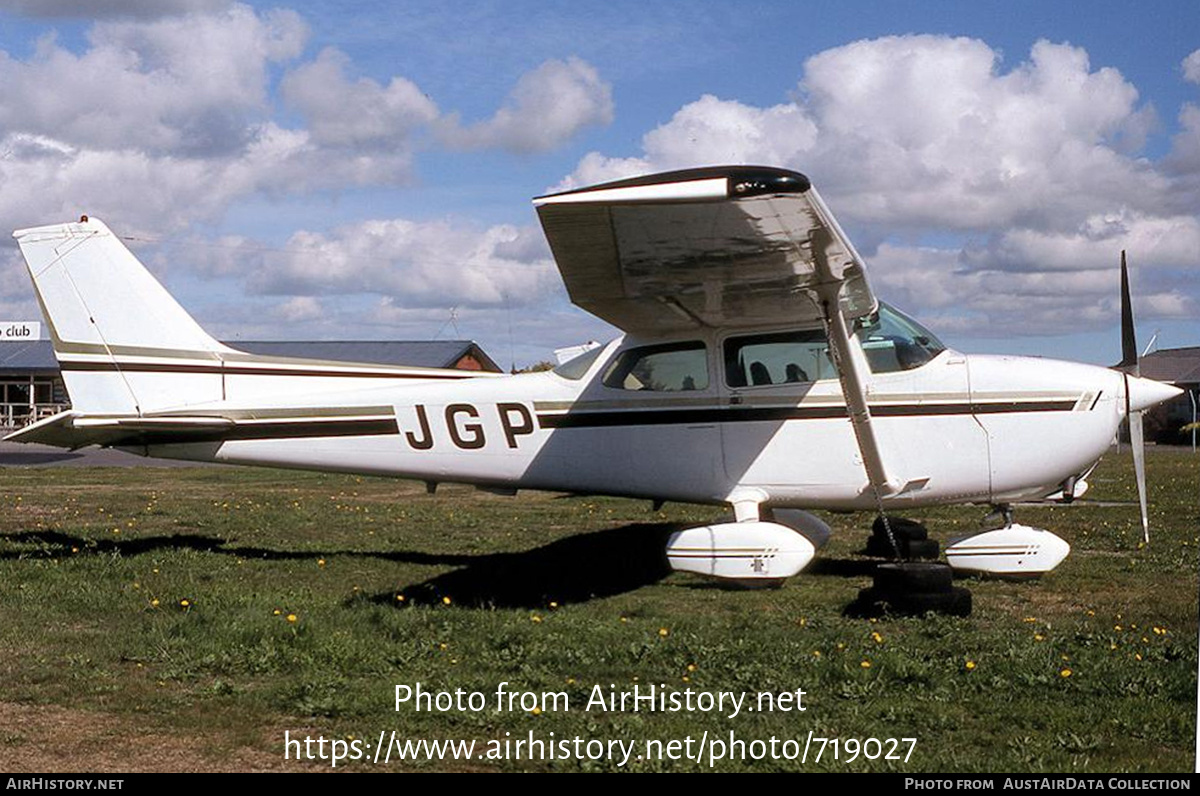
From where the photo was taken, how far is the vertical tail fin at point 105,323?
9.52 m

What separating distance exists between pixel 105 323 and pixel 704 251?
5718mm

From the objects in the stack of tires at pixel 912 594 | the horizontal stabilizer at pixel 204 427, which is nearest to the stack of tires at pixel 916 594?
the stack of tires at pixel 912 594

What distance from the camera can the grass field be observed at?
474 cm

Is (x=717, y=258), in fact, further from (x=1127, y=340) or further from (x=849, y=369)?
(x=1127, y=340)

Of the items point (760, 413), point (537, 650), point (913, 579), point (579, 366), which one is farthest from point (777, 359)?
point (537, 650)

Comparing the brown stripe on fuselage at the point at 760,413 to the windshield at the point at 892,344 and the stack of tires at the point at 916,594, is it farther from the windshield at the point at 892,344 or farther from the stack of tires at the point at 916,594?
the stack of tires at the point at 916,594

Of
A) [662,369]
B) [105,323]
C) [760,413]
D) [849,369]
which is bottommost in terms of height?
[760,413]

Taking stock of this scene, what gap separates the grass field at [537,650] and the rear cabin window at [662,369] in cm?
161

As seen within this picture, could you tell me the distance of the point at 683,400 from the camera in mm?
8688

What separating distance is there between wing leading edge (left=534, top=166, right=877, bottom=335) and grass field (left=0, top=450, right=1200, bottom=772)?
7.08 ft

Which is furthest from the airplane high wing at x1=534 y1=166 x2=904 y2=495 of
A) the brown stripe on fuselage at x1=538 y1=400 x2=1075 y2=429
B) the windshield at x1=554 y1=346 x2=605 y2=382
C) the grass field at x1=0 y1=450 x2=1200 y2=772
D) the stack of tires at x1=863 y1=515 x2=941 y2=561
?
the grass field at x1=0 y1=450 x2=1200 y2=772

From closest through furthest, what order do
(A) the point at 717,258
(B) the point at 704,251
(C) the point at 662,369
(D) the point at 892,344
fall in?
(B) the point at 704,251 → (A) the point at 717,258 → (D) the point at 892,344 → (C) the point at 662,369

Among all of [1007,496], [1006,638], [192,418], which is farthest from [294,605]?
[1007,496]
